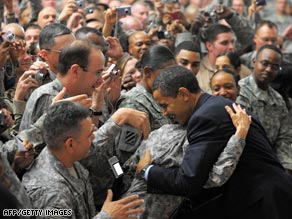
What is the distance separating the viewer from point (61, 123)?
3.64 m

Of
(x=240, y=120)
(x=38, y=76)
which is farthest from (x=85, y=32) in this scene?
(x=240, y=120)

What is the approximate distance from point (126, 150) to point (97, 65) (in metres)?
0.53

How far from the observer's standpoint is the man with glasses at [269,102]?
19.2 ft

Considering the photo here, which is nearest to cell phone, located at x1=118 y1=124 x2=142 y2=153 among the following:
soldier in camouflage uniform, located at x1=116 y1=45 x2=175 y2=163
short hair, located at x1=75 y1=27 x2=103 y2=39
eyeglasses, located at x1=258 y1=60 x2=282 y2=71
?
soldier in camouflage uniform, located at x1=116 y1=45 x2=175 y2=163

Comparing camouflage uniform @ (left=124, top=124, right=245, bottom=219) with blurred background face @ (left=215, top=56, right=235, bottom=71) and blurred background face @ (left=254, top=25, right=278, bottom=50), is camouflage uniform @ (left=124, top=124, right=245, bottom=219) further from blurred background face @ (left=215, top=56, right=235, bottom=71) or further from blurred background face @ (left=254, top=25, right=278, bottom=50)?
blurred background face @ (left=254, top=25, right=278, bottom=50)

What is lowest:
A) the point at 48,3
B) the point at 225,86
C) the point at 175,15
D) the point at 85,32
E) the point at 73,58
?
the point at 175,15

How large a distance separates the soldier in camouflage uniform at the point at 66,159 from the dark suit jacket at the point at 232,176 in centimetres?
36

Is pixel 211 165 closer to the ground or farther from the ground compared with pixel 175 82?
closer to the ground


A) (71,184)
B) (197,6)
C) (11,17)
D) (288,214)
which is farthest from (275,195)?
(197,6)

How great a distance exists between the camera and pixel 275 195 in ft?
13.4

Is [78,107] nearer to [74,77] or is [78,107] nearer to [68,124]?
[68,124]

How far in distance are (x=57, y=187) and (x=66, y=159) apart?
175mm
